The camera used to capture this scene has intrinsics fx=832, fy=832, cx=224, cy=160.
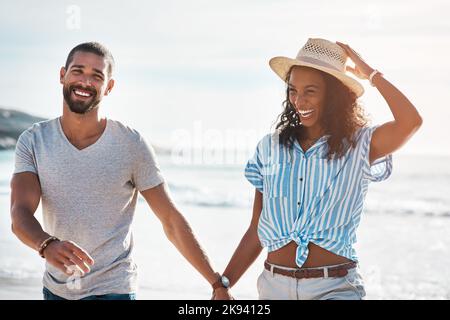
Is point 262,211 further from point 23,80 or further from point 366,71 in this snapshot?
point 23,80

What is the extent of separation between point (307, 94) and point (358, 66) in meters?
0.25

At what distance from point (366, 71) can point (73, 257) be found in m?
1.37

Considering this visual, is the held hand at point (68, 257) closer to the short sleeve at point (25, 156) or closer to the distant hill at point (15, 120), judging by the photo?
the short sleeve at point (25, 156)

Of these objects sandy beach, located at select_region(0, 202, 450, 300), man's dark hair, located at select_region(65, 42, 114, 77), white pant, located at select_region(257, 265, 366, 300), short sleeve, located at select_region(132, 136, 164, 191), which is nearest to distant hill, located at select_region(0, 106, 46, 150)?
sandy beach, located at select_region(0, 202, 450, 300)

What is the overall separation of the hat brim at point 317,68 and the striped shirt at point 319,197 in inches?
7.4

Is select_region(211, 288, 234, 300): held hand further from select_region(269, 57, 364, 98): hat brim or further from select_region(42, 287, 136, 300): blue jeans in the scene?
select_region(269, 57, 364, 98): hat brim

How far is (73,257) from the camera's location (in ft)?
9.71

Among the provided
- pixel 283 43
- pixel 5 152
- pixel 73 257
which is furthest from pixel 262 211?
pixel 5 152

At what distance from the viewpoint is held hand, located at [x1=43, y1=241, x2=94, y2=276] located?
2.96m

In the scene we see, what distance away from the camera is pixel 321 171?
3.28 m

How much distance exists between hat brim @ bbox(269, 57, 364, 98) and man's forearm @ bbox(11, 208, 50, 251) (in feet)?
3.94

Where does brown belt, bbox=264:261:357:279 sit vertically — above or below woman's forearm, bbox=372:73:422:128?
below

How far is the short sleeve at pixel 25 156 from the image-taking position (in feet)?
11.3

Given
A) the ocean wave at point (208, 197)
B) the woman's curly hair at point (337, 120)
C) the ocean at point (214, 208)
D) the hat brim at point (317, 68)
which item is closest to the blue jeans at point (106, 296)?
the woman's curly hair at point (337, 120)
